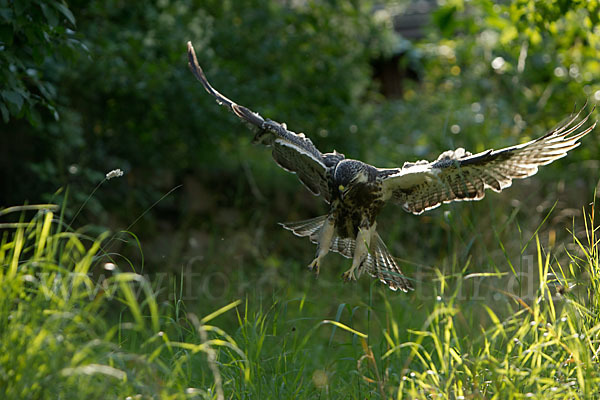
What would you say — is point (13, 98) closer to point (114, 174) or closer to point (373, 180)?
point (114, 174)

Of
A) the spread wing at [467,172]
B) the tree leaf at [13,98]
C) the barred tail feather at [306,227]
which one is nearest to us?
the tree leaf at [13,98]

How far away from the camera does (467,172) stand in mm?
4312

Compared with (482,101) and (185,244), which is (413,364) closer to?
(185,244)

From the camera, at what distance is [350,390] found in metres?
3.25

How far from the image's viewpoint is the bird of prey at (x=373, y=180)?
161 inches

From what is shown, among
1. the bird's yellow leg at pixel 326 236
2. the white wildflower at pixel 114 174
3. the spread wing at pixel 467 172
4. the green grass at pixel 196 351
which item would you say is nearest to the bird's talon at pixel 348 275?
the bird's yellow leg at pixel 326 236

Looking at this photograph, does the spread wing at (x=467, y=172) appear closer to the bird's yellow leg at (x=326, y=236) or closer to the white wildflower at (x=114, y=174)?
the bird's yellow leg at (x=326, y=236)

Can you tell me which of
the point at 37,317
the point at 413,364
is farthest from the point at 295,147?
the point at 37,317

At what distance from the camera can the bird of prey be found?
409cm

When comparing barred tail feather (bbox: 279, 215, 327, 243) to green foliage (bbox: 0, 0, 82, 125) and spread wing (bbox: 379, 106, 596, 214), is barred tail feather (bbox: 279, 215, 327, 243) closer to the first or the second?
spread wing (bbox: 379, 106, 596, 214)

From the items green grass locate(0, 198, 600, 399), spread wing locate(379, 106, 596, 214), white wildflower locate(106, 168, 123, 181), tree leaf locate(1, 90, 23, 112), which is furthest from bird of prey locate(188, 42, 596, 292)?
white wildflower locate(106, 168, 123, 181)

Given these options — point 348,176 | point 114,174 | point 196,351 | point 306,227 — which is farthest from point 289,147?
point 196,351

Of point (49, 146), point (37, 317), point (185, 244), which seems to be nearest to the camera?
point (37, 317)

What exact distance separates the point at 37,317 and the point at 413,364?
2.11 m
